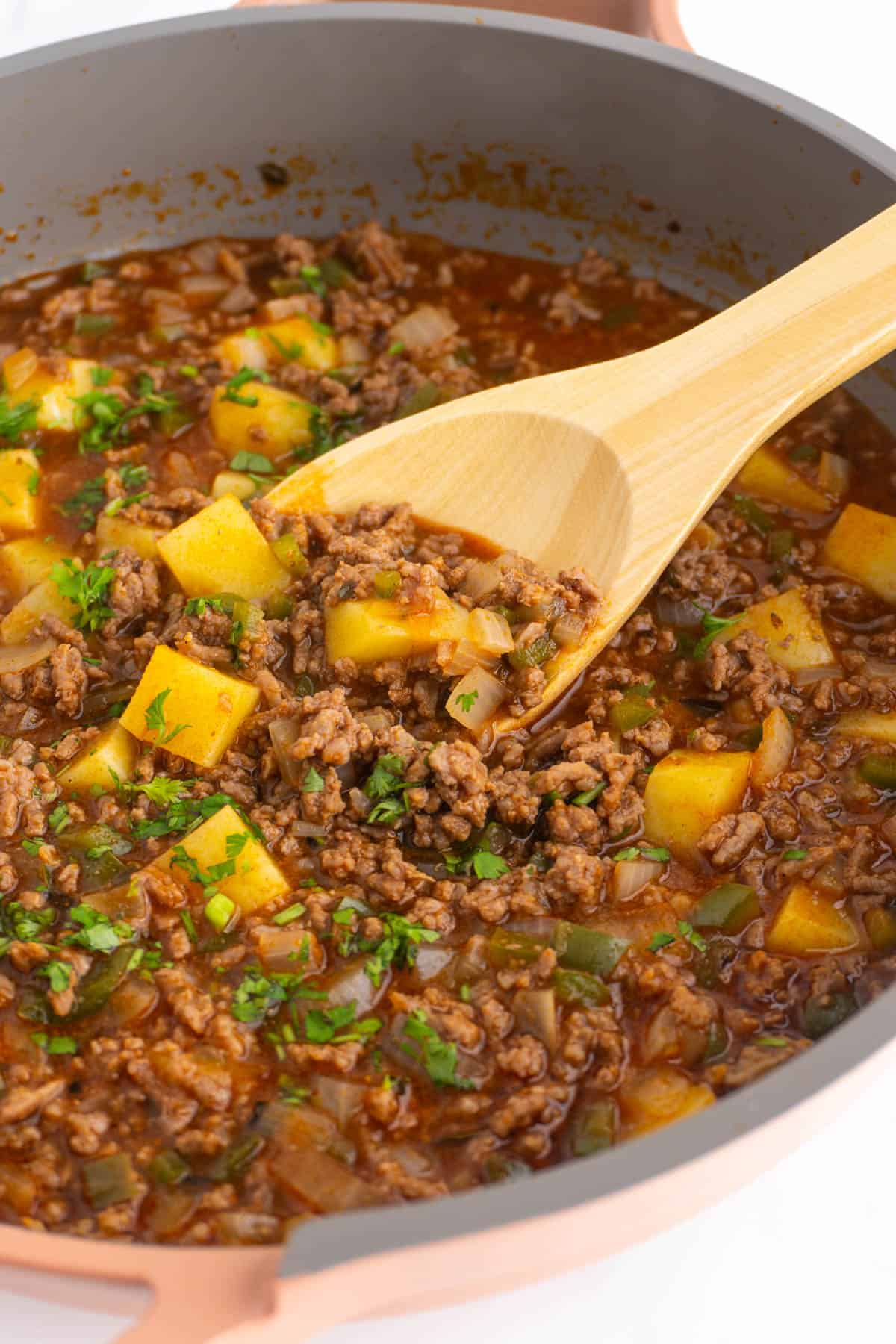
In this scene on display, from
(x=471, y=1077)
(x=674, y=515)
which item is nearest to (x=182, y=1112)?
(x=471, y=1077)

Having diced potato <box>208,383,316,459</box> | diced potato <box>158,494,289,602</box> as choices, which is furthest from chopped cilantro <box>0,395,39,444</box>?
diced potato <box>158,494,289,602</box>

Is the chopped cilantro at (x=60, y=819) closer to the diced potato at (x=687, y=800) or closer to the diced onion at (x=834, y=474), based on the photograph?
the diced potato at (x=687, y=800)

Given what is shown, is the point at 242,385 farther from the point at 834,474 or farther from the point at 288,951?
the point at 288,951

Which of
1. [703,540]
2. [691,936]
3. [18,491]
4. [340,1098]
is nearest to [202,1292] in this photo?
[340,1098]

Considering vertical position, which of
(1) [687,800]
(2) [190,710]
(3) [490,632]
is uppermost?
(3) [490,632]

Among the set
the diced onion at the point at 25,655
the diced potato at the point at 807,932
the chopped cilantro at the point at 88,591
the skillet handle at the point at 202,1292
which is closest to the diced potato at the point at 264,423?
the chopped cilantro at the point at 88,591

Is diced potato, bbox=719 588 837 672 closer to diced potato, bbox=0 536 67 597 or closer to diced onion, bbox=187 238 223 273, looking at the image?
diced potato, bbox=0 536 67 597

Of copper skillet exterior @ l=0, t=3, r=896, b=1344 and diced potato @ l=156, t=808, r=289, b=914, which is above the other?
copper skillet exterior @ l=0, t=3, r=896, b=1344
